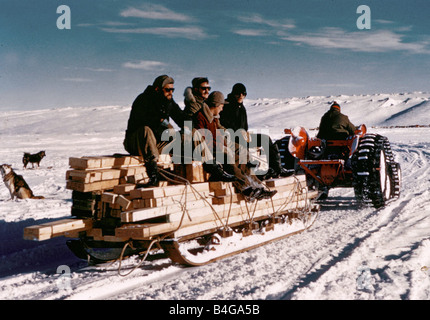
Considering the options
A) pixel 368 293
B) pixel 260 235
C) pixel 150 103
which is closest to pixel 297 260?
pixel 260 235

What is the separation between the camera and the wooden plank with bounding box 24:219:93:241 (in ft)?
14.6

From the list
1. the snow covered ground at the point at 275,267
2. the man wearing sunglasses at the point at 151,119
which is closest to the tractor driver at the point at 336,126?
the snow covered ground at the point at 275,267

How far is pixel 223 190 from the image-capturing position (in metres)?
5.54

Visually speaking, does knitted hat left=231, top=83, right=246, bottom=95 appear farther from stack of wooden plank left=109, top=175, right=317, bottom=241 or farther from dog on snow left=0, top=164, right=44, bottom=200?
dog on snow left=0, top=164, right=44, bottom=200

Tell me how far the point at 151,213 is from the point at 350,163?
16.8 feet

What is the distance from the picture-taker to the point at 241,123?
7938 millimetres

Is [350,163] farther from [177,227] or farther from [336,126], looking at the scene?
[177,227]

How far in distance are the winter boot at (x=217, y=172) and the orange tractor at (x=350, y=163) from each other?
3.40 meters

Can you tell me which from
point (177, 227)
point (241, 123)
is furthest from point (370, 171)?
point (177, 227)

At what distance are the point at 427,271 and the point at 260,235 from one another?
6.85ft

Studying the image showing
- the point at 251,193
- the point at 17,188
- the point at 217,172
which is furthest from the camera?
the point at 17,188

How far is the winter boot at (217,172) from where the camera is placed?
18.3 ft

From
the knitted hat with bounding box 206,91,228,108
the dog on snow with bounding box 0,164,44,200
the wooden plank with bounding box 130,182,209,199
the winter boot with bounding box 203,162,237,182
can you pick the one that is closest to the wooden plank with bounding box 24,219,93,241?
the wooden plank with bounding box 130,182,209,199

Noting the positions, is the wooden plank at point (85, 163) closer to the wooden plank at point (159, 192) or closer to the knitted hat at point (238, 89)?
the wooden plank at point (159, 192)
